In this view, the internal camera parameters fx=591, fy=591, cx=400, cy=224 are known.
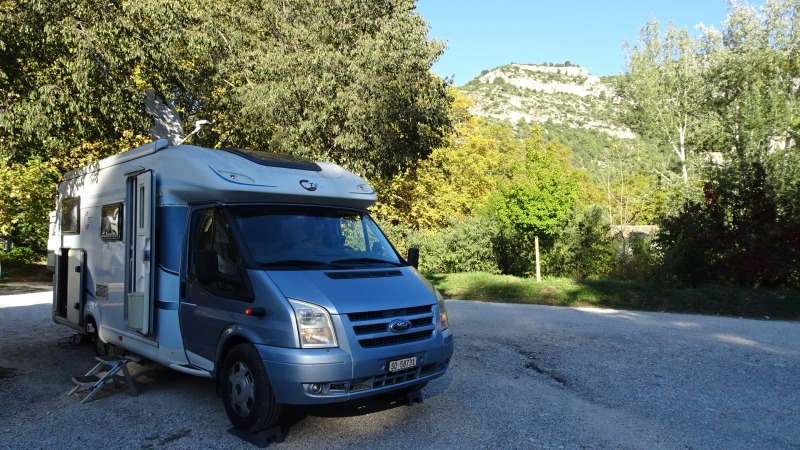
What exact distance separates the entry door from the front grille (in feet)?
8.42

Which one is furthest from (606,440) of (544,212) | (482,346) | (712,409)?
(544,212)

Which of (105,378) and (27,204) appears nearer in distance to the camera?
(105,378)

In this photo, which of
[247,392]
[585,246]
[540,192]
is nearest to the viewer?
[247,392]

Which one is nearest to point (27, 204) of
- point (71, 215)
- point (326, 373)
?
point (71, 215)

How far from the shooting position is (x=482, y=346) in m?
8.55

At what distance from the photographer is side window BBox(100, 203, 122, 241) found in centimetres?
675

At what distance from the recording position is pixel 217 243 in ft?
17.5

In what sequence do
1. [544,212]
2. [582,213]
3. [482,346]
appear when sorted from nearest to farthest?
[482,346] → [544,212] → [582,213]

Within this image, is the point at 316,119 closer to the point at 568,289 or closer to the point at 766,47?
the point at 568,289

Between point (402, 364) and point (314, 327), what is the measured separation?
32.0 inches

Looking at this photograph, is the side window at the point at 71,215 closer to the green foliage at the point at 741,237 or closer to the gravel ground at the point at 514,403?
the gravel ground at the point at 514,403

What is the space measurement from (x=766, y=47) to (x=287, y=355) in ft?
111

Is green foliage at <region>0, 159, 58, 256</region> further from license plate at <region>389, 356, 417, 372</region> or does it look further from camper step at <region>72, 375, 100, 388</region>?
license plate at <region>389, 356, 417, 372</region>

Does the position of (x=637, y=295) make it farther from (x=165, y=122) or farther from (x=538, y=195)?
(x=165, y=122)
